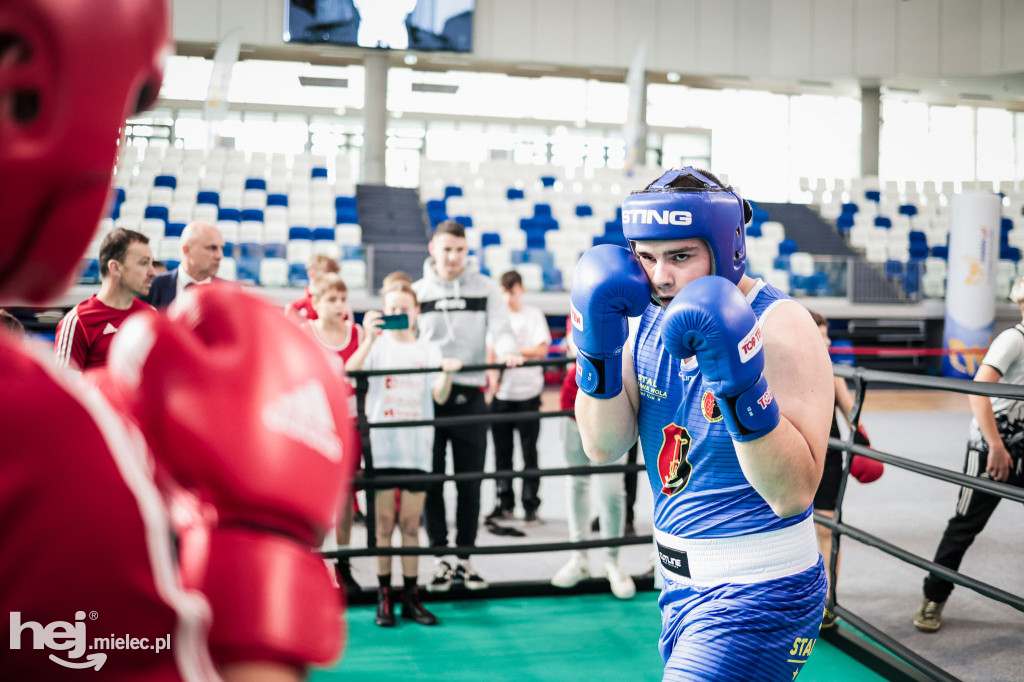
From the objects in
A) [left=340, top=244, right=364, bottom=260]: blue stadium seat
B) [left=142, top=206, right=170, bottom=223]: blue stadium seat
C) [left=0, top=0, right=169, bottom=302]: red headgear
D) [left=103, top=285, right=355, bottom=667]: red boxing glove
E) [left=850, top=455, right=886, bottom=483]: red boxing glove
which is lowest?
[left=850, top=455, right=886, bottom=483]: red boxing glove

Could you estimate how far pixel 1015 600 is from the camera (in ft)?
7.47

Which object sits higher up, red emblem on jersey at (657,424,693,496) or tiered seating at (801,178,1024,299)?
tiered seating at (801,178,1024,299)

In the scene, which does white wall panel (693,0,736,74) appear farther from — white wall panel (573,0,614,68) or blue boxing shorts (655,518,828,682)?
blue boxing shorts (655,518,828,682)

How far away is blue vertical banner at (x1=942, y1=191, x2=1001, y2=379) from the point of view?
1091 cm

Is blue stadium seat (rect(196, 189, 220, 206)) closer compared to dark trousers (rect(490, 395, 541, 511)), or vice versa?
dark trousers (rect(490, 395, 541, 511))

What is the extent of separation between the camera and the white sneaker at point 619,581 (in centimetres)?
376

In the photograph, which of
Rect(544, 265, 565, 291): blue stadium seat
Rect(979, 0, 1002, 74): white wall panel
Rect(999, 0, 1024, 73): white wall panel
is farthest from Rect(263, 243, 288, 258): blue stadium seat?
Rect(999, 0, 1024, 73): white wall panel

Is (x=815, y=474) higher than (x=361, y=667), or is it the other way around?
(x=815, y=474)

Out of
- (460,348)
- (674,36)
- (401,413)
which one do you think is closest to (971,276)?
(674,36)

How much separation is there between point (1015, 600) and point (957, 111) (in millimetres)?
18994

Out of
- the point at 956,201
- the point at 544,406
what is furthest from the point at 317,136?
the point at 956,201

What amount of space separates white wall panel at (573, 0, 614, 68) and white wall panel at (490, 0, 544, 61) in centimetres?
89

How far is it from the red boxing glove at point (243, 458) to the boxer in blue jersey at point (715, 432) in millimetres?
955

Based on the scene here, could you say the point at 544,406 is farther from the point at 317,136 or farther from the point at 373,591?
the point at 317,136
